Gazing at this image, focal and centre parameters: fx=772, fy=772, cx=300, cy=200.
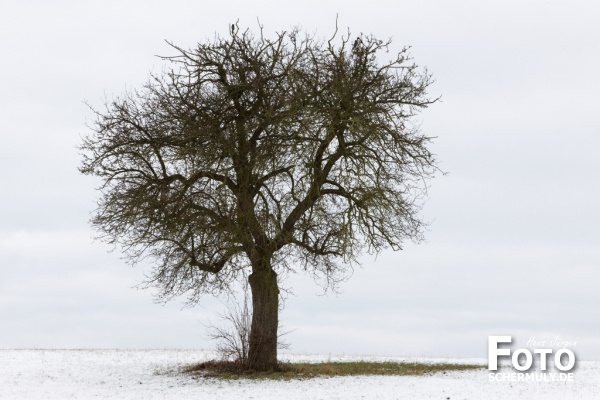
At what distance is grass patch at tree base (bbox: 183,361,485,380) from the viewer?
77.7 feet

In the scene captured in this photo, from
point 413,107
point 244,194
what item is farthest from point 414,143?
point 244,194

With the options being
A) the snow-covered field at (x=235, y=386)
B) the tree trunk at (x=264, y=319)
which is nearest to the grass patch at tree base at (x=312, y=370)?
the tree trunk at (x=264, y=319)

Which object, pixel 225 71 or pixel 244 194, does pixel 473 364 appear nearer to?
pixel 244 194

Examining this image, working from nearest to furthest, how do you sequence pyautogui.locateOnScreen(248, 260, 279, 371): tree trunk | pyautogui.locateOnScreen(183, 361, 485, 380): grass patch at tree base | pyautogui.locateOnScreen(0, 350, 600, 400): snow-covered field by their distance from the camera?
pyautogui.locateOnScreen(0, 350, 600, 400): snow-covered field < pyautogui.locateOnScreen(183, 361, 485, 380): grass patch at tree base < pyautogui.locateOnScreen(248, 260, 279, 371): tree trunk

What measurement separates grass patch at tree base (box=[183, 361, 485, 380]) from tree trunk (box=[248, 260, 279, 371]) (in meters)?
0.42

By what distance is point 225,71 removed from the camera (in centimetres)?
2380

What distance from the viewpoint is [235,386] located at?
21.8 m

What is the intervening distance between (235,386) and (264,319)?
320cm

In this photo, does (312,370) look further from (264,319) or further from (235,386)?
(235,386)

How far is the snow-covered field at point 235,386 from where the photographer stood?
20.4 m

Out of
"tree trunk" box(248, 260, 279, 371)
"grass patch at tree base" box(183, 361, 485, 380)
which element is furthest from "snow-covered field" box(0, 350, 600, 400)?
"tree trunk" box(248, 260, 279, 371)

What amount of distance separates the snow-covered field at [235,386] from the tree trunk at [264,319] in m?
1.88

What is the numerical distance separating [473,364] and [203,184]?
1282cm

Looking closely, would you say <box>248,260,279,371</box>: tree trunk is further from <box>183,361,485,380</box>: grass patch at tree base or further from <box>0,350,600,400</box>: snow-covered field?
<box>0,350,600,400</box>: snow-covered field
